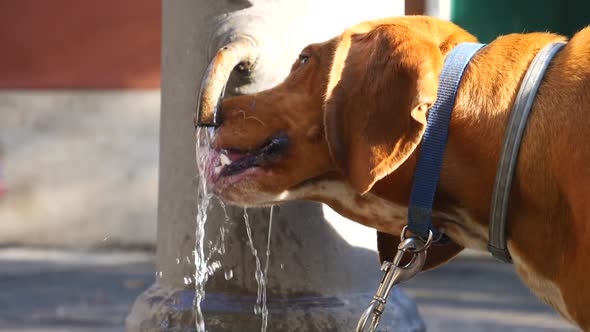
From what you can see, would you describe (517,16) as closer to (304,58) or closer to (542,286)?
(304,58)

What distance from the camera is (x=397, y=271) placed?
2.73 m

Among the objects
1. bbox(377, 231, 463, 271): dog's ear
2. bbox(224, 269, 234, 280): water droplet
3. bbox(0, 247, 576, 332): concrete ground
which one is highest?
bbox(377, 231, 463, 271): dog's ear

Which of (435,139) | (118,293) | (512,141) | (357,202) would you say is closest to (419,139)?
(435,139)

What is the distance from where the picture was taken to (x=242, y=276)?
329 cm

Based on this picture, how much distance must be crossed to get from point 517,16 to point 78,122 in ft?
13.5

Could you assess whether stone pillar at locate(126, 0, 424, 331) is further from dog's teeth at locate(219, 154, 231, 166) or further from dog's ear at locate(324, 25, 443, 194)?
dog's ear at locate(324, 25, 443, 194)

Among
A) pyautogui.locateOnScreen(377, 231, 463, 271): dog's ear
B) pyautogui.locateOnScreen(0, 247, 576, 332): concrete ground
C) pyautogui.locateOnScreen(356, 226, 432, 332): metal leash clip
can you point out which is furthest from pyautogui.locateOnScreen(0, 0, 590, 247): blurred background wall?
pyautogui.locateOnScreen(356, 226, 432, 332): metal leash clip

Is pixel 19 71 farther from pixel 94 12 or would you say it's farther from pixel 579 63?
pixel 579 63

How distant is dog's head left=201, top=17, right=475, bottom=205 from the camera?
98.0 inches

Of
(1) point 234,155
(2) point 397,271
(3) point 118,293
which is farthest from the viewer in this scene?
(3) point 118,293

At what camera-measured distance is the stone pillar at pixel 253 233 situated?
3250 mm

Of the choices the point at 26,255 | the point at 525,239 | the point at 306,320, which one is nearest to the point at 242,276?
the point at 306,320

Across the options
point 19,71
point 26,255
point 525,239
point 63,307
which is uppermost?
point 525,239

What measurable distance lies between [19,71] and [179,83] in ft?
22.3
